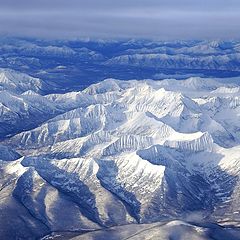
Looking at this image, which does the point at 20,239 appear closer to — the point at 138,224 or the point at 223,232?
the point at 138,224

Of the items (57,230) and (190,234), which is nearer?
(190,234)

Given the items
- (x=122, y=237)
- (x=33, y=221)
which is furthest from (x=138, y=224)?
(x=33, y=221)

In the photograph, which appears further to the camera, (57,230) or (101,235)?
(57,230)

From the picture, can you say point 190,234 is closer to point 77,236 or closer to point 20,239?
point 77,236

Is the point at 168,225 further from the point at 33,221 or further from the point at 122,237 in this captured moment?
the point at 33,221

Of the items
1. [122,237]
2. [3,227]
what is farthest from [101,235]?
[3,227]

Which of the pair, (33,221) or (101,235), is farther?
(33,221)

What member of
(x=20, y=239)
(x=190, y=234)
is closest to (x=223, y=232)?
(x=190, y=234)
